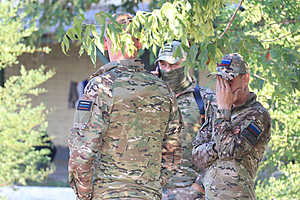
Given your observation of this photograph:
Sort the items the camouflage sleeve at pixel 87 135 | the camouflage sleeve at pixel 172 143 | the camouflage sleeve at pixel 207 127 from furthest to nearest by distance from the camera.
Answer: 1. the camouflage sleeve at pixel 207 127
2. the camouflage sleeve at pixel 172 143
3. the camouflage sleeve at pixel 87 135

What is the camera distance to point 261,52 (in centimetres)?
472

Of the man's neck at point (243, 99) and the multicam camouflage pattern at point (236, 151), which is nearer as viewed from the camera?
the multicam camouflage pattern at point (236, 151)

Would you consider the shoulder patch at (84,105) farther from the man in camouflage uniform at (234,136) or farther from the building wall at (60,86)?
the building wall at (60,86)

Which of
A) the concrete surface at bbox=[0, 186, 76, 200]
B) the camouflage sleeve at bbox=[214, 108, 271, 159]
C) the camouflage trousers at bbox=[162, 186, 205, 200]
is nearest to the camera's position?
the camouflage sleeve at bbox=[214, 108, 271, 159]

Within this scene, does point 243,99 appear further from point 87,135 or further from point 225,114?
point 87,135

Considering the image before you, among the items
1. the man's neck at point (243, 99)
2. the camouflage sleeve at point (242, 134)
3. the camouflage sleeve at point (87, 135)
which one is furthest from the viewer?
the man's neck at point (243, 99)

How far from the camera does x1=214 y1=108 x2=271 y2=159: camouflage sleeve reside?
3.60 m

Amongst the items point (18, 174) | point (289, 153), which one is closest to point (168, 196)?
point (289, 153)

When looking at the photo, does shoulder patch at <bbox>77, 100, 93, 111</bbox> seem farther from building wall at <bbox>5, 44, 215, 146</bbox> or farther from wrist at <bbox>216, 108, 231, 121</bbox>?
building wall at <bbox>5, 44, 215, 146</bbox>

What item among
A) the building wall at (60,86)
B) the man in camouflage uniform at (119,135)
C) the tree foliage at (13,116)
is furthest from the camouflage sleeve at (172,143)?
the building wall at (60,86)

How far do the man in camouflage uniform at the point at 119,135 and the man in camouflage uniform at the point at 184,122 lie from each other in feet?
3.34

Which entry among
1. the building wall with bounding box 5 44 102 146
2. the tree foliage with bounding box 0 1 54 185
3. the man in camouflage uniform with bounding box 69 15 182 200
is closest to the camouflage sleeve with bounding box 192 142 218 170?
the man in camouflage uniform with bounding box 69 15 182 200

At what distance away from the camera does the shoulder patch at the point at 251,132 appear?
3610mm

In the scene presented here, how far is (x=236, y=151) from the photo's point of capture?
11.8 feet
